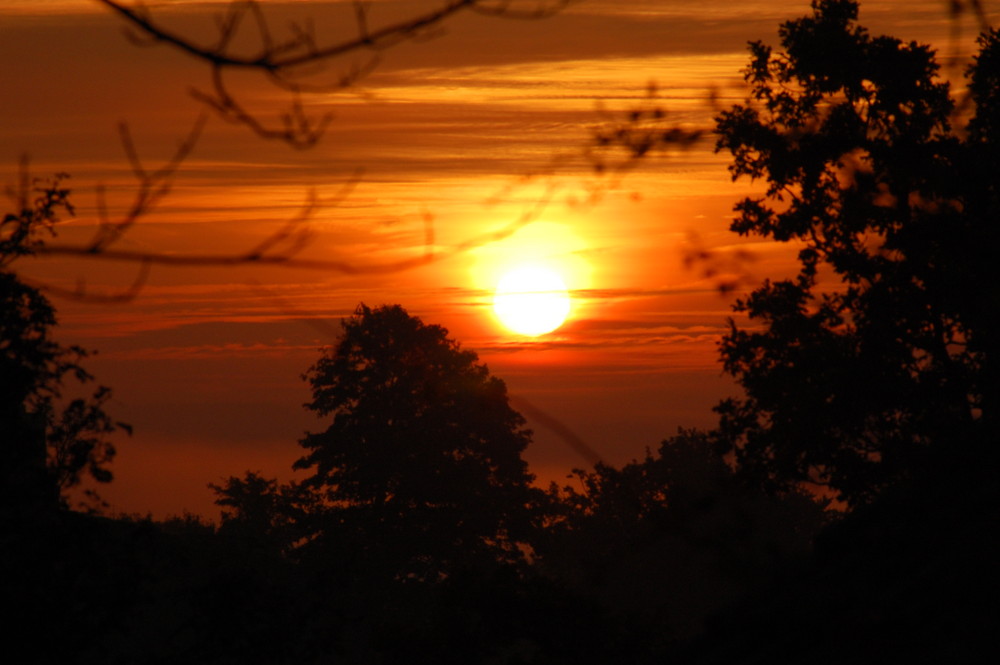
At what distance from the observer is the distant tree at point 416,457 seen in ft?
154

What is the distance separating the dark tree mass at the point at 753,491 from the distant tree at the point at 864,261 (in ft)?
0.18

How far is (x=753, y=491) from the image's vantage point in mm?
23562

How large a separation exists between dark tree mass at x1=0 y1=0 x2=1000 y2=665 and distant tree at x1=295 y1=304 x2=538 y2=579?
124mm

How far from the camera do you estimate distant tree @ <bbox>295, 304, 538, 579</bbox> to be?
4700 cm

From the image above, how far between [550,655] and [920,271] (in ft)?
31.5

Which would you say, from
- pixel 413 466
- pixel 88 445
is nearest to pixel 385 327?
pixel 413 466

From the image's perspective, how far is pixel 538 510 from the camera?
160 feet

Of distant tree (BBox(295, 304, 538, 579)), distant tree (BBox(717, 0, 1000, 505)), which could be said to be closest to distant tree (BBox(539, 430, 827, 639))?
distant tree (BBox(295, 304, 538, 579))

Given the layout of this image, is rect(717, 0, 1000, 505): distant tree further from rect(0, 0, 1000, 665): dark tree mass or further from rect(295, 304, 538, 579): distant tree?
rect(295, 304, 538, 579): distant tree

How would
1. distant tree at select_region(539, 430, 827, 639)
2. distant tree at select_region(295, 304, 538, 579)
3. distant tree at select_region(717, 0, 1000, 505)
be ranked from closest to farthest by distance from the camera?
distant tree at select_region(717, 0, 1000, 505)
distant tree at select_region(295, 304, 538, 579)
distant tree at select_region(539, 430, 827, 639)

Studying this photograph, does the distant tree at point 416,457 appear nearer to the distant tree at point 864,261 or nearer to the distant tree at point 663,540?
the distant tree at point 663,540

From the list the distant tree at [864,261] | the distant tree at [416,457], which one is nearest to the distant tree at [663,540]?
the distant tree at [416,457]

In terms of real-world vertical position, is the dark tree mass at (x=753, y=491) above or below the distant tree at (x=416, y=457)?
below

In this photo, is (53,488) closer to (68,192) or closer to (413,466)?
(68,192)
